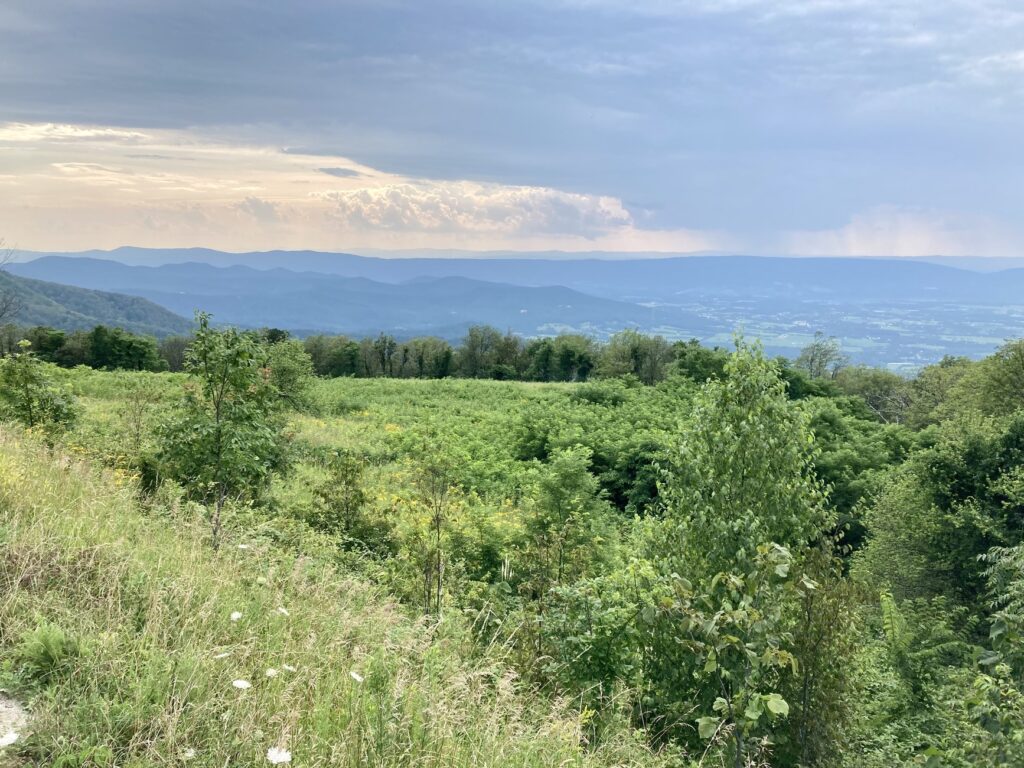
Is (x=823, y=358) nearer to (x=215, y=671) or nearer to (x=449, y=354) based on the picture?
(x=449, y=354)

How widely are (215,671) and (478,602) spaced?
6.84 metres

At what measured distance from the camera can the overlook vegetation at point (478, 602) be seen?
154 inches

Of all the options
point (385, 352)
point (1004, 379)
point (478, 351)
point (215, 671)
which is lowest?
point (385, 352)

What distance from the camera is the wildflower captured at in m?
3.26

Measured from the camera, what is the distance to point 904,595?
19781 mm

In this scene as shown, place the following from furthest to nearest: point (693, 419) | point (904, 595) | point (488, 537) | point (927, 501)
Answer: point (927, 501) → point (904, 595) → point (488, 537) → point (693, 419)

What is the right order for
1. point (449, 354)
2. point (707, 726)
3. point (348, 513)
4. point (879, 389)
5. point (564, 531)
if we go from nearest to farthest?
point (707, 726)
point (564, 531)
point (348, 513)
point (879, 389)
point (449, 354)

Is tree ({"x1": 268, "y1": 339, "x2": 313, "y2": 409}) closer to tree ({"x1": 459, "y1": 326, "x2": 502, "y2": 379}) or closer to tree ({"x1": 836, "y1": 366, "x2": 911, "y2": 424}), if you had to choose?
tree ({"x1": 459, "y1": 326, "x2": 502, "y2": 379})

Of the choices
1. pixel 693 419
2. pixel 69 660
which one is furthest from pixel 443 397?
pixel 69 660

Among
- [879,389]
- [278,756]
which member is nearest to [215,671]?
[278,756]

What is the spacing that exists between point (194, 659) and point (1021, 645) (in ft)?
21.2

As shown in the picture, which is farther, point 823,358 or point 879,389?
point 823,358

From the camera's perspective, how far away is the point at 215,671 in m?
4.07

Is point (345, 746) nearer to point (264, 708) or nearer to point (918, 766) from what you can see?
point (264, 708)
